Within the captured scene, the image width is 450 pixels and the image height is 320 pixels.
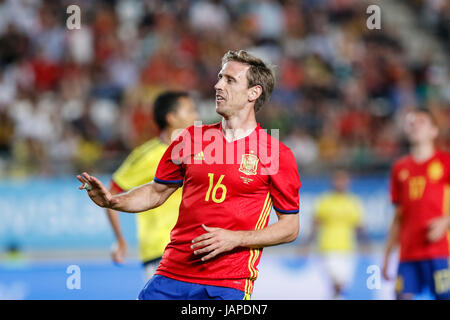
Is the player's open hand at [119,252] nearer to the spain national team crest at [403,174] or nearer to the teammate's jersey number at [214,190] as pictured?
the teammate's jersey number at [214,190]

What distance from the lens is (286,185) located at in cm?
424

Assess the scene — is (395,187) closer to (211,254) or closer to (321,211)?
(211,254)

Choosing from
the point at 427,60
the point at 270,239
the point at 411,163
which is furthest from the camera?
the point at 427,60

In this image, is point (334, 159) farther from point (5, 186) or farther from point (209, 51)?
point (5, 186)

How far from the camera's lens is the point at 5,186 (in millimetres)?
11375

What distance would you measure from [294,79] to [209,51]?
6.19 feet

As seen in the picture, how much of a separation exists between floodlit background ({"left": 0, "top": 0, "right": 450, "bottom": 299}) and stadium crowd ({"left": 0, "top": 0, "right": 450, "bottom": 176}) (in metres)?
0.03

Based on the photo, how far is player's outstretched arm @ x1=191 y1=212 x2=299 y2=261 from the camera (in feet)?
13.2

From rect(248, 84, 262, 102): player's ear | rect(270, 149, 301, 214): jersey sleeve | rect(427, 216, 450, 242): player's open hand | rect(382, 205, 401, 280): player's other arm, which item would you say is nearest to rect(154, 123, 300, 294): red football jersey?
rect(270, 149, 301, 214): jersey sleeve

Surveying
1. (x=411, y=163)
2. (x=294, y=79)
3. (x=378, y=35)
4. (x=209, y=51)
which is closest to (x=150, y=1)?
(x=209, y=51)

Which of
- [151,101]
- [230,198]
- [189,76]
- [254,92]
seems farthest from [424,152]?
[189,76]

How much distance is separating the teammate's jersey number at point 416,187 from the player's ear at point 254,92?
3.04 metres

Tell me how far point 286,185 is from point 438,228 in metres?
2.80

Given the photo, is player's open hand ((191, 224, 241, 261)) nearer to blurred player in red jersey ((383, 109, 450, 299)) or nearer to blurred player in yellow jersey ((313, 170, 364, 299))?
blurred player in red jersey ((383, 109, 450, 299))
